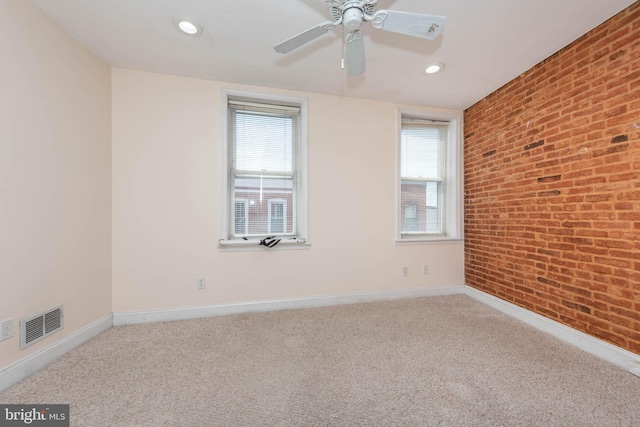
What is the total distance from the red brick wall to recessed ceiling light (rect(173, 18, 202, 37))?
3.03m

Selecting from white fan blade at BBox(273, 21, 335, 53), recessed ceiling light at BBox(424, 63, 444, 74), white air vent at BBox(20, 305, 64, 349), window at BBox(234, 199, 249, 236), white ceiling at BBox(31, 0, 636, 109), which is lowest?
white air vent at BBox(20, 305, 64, 349)

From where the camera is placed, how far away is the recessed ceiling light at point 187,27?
175 cm

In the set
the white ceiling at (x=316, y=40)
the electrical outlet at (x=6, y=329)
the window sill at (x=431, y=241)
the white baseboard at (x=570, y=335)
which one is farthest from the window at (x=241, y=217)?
the white baseboard at (x=570, y=335)

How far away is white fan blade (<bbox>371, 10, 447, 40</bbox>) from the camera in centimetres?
124

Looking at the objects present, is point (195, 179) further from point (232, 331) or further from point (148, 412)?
point (148, 412)

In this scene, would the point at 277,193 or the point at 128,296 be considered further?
the point at 277,193

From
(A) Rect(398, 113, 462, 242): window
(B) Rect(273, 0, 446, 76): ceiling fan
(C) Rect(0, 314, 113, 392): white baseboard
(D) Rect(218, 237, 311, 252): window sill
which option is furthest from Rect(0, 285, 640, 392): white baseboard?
(B) Rect(273, 0, 446, 76): ceiling fan

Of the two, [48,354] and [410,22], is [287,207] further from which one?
[48,354]

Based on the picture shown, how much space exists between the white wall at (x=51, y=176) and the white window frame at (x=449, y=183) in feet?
10.2

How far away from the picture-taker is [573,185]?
198 cm

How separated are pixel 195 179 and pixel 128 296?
1324 mm

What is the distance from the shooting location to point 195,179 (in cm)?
248

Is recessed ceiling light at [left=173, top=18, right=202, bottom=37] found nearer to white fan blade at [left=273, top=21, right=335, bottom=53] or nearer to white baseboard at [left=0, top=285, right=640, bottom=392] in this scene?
white fan blade at [left=273, top=21, right=335, bottom=53]

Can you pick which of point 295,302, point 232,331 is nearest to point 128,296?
point 232,331
